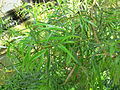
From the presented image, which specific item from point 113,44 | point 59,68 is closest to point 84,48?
point 113,44

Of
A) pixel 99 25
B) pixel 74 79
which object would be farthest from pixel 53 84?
pixel 99 25

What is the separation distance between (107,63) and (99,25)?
0.19m

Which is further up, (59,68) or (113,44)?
(113,44)

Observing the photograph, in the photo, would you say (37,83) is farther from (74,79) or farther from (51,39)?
(51,39)

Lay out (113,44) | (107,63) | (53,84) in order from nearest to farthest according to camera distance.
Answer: (113,44) → (107,63) → (53,84)

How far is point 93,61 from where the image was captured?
1044 mm

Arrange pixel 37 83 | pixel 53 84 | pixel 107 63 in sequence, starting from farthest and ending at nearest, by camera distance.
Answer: pixel 37 83 < pixel 53 84 < pixel 107 63

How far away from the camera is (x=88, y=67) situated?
121 cm

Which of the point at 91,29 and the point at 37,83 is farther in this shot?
the point at 37,83

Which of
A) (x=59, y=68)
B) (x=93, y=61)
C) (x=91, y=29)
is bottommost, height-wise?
(x=59, y=68)

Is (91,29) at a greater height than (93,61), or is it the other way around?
(91,29)

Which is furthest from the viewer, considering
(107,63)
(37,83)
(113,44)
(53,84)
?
(37,83)

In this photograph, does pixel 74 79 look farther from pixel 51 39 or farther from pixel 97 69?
pixel 51 39

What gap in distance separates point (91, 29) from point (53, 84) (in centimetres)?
34
